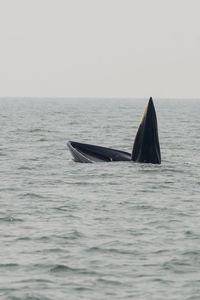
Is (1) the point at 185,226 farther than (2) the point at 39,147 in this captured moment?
No

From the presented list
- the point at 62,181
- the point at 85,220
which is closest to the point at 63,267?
the point at 85,220

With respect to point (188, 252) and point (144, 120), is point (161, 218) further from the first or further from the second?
point (144, 120)

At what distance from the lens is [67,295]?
1216 cm

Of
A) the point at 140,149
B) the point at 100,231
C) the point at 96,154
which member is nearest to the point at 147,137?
the point at 140,149

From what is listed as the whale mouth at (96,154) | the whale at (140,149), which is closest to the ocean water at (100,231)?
the whale at (140,149)

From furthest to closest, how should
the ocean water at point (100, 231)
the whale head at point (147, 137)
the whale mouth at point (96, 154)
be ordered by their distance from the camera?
the whale mouth at point (96, 154), the whale head at point (147, 137), the ocean water at point (100, 231)

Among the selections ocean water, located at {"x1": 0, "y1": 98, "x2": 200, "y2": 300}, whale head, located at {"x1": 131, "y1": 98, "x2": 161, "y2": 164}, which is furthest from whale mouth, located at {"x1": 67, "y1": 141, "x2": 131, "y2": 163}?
whale head, located at {"x1": 131, "y1": 98, "x2": 161, "y2": 164}

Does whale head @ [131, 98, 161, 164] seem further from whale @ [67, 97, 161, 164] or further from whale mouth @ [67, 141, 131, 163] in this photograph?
whale mouth @ [67, 141, 131, 163]

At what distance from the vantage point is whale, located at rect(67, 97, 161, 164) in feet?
90.9

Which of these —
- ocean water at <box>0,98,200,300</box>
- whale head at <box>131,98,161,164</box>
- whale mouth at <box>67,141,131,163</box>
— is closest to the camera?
ocean water at <box>0,98,200,300</box>

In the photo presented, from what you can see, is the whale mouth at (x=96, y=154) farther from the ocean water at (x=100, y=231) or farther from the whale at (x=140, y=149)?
the ocean water at (x=100, y=231)

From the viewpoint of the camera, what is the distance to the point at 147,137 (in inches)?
1096

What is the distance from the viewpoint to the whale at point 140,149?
27.7 meters

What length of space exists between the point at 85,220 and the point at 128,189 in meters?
5.60
